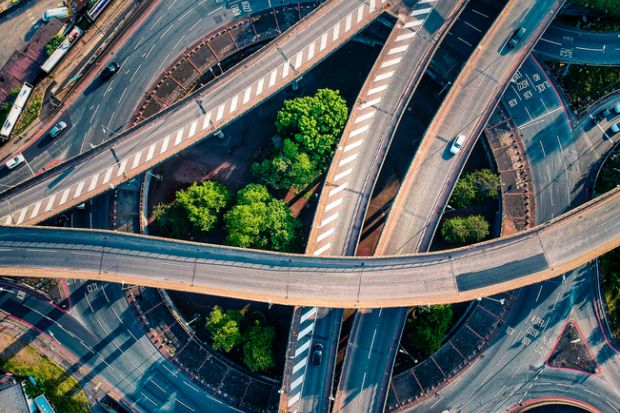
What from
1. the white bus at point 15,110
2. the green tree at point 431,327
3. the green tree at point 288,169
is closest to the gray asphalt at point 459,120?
the green tree at point 431,327

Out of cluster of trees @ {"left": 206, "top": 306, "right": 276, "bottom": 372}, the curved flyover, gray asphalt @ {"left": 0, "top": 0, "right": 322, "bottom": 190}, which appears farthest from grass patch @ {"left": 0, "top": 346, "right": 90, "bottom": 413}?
gray asphalt @ {"left": 0, "top": 0, "right": 322, "bottom": 190}

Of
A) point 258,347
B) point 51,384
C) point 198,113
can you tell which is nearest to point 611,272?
point 258,347

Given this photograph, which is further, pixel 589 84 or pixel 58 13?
pixel 58 13

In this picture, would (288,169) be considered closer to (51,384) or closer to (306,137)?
(306,137)

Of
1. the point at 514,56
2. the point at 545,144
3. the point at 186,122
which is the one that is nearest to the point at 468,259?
the point at 545,144

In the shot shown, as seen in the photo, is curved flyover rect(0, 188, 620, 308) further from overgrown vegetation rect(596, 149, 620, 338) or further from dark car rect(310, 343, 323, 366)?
dark car rect(310, 343, 323, 366)
